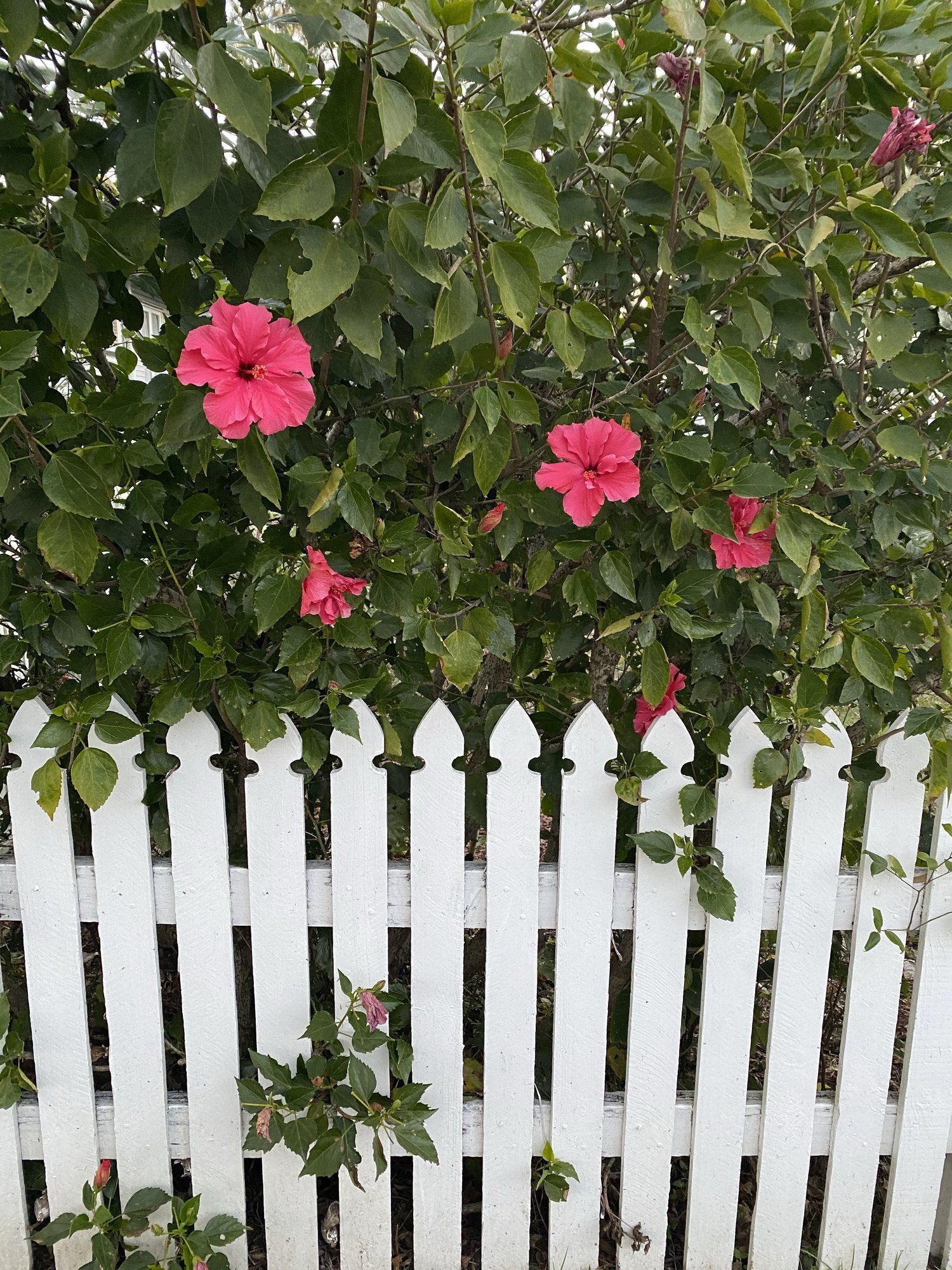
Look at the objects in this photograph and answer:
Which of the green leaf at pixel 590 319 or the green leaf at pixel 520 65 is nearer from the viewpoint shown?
the green leaf at pixel 520 65

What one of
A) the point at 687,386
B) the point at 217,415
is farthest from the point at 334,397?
the point at 687,386

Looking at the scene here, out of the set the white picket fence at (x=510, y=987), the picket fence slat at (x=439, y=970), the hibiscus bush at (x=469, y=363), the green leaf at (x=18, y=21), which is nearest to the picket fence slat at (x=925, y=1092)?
the white picket fence at (x=510, y=987)

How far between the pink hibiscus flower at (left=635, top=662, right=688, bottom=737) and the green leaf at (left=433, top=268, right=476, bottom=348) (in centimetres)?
69

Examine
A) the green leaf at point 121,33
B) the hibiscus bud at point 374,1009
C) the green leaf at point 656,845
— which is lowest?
the hibiscus bud at point 374,1009

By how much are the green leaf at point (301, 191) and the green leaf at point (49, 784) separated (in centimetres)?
85

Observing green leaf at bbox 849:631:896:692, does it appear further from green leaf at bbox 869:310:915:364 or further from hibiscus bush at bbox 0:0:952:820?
green leaf at bbox 869:310:915:364

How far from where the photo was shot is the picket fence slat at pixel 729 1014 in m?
1.56

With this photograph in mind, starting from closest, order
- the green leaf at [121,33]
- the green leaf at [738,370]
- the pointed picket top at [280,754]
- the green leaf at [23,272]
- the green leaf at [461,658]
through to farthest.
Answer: the green leaf at [121,33]
the green leaf at [23,272]
the green leaf at [738,370]
the green leaf at [461,658]
the pointed picket top at [280,754]

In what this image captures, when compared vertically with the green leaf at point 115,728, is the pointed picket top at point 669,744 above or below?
below

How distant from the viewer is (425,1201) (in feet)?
5.45

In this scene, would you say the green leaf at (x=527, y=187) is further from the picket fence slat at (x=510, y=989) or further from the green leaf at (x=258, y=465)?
the picket fence slat at (x=510, y=989)

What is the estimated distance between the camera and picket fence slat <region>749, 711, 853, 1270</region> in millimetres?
1565

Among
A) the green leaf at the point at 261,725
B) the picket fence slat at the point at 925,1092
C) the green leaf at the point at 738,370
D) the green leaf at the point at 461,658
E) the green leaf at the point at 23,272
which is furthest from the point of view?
the picket fence slat at the point at 925,1092

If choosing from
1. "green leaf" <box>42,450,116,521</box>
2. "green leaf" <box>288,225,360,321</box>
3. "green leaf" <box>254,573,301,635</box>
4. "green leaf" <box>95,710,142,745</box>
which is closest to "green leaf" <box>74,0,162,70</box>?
"green leaf" <box>288,225,360,321</box>
